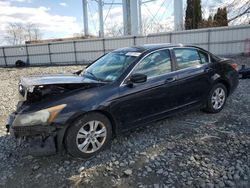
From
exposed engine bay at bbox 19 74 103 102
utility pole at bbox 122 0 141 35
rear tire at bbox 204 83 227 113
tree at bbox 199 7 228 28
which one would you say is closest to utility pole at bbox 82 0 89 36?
utility pole at bbox 122 0 141 35

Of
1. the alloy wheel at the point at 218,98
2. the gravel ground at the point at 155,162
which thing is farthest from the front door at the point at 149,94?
the alloy wheel at the point at 218,98

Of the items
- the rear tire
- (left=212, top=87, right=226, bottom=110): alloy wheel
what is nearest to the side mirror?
the rear tire

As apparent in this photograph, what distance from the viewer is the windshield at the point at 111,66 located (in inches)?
148

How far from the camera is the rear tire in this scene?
4.71 metres

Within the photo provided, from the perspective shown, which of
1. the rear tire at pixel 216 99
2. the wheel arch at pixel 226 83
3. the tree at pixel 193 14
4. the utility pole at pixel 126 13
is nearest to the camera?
the rear tire at pixel 216 99

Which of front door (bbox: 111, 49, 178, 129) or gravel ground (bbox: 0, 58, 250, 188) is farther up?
front door (bbox: 111, 49, 178, 129)

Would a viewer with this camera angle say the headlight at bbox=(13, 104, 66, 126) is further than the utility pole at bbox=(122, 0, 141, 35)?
No

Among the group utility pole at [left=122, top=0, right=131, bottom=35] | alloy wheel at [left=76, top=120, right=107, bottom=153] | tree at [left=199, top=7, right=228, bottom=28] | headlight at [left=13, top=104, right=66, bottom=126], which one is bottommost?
alloy wheel at [left=76, top=120, right=107, bottom=153]

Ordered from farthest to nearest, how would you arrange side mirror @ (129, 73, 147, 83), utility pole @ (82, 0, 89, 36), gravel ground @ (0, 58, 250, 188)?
1. utility pole @ (82, 0, 89, 36)
2. side mirror @ (129, 73, 147, 83)
3. gravel ground @ (0, 58, 250, 188)

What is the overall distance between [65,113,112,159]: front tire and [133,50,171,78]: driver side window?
3.15 feet

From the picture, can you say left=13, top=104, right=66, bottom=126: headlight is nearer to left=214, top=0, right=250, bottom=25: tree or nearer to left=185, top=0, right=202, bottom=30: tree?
left=214, top=0, right=250, bottom=25: tree

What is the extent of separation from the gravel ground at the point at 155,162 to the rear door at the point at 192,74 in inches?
20.3

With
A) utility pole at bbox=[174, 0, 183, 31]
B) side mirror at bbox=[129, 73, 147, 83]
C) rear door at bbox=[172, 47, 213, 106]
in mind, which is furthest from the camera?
utility pole at bbox=[174, 0, 183, 31]

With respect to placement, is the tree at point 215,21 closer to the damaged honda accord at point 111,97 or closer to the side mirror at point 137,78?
the damaged honda accord at point 111,97
